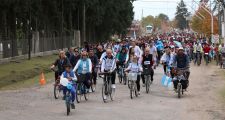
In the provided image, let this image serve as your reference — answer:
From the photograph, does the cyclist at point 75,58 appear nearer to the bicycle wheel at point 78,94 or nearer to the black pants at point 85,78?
the bicycle wheel at point 78,94

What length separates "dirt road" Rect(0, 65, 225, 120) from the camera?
16.6 meters

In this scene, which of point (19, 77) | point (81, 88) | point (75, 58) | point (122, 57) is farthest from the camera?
point (19, 77)

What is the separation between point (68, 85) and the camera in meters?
17.2

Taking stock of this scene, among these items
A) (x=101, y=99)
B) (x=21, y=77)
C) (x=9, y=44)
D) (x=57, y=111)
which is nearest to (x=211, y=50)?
(x=9, y=44)

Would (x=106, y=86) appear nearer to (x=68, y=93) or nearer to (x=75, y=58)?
(x=68, y=93)

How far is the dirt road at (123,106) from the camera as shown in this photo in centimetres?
1656

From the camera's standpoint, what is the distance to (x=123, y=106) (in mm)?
19000

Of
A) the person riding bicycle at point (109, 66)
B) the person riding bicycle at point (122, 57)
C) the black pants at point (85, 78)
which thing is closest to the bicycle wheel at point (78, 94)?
the black pants at point (85, 78)

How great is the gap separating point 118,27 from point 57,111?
65399 mm

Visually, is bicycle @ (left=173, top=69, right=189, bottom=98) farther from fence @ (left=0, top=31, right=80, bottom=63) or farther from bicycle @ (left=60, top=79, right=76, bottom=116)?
Result: fence @ (left=0, top=31, right=80, bottom=63)

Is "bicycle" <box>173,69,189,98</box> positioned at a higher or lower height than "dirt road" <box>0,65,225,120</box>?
higher

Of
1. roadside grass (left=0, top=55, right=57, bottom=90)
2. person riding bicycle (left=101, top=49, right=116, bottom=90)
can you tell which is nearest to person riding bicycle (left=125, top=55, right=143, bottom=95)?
person riding bicycle (left=101, top=49, right=116, bottom=90)

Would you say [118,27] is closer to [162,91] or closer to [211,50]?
[211,50]

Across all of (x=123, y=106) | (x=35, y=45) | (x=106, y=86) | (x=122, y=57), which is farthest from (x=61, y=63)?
(x=35, y=45)
